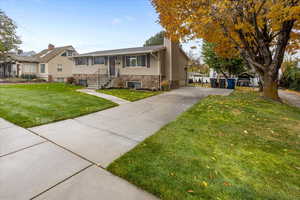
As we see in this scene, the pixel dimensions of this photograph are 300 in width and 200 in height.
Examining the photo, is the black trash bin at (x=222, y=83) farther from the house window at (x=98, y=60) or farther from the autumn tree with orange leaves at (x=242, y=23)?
the house window at (x=98, y=60)

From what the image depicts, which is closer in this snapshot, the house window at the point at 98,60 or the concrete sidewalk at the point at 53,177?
the concrete sidewalk at the point at 53,177

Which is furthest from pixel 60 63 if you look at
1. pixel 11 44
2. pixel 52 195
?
pixel 52 195

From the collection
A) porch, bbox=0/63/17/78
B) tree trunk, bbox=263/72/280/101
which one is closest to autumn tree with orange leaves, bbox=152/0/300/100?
tree trunk, bbox=263/72/280/101

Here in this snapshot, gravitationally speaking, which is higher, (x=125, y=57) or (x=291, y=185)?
(x=125, y=57)

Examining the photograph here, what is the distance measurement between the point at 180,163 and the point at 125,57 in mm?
12846

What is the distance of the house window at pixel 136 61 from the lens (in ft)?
43.2

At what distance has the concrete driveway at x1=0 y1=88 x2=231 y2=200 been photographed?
1928 mm

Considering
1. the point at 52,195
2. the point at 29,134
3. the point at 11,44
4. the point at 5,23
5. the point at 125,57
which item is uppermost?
the point at 5,23

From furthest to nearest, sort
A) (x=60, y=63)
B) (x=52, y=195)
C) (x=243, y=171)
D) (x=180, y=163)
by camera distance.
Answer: (x=60, y=63) → (x=180, y=163) → (x=243, y=171) → (x=52, y=195)

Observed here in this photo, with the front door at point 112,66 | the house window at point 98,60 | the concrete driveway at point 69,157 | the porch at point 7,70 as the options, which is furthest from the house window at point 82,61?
the porch at point 7,70

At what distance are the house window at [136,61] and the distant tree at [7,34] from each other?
20.5 metres

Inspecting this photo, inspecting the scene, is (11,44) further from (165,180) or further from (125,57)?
(165,180)

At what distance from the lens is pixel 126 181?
213 cm

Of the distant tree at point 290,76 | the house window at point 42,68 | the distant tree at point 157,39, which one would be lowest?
the distant tree at point 290,76
